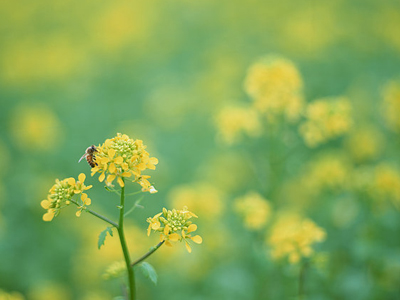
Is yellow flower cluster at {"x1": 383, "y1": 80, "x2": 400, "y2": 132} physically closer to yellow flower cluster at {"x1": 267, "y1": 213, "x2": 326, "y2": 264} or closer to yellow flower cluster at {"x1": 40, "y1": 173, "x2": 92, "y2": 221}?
yellow flower cluster at {"x1": 267, "y1": 213, "x2": 326, "y2": 264}

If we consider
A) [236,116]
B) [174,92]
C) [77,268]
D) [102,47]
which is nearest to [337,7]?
[174,92]

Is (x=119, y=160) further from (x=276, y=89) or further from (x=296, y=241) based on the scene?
(x=276, y=89)

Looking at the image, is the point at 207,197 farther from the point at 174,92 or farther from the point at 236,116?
the point at 174,92

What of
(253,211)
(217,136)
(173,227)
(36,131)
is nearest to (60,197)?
(173,227)

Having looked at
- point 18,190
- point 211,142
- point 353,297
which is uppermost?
point 211,142


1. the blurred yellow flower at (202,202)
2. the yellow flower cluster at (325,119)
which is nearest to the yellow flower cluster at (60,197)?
the blurred yellow flower at (202,202)

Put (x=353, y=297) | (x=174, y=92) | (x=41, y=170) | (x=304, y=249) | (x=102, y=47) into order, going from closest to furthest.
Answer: (x=304, y=249)
(x=353, y=297)
(x=41, y=170)
(x=174, y=92)
(x=102, y=47)

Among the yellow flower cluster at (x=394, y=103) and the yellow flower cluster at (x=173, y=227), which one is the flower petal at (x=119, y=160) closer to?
the yellow flower cluster at (x=173, y=227)
